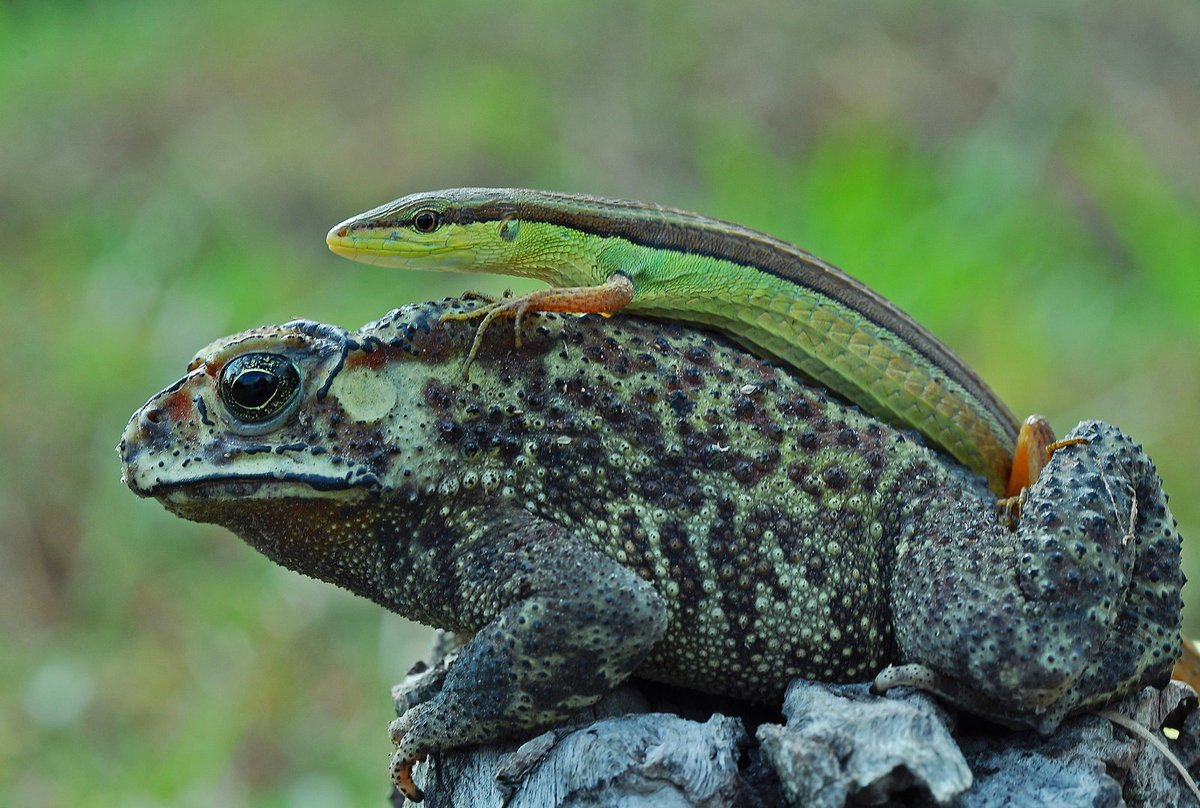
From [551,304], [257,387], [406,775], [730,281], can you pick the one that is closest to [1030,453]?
[730,281]

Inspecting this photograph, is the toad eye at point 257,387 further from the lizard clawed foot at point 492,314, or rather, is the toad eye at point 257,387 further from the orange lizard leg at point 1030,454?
the orange lizard leg at point 1030,454

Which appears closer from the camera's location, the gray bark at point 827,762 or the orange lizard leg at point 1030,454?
the gray bark at point 827,762

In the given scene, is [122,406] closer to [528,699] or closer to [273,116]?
[273,116]

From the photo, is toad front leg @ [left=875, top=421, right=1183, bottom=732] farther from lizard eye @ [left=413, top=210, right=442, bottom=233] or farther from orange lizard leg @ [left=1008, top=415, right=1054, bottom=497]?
lizard eye @ [left=413, top=210, right=442, bottom=233]

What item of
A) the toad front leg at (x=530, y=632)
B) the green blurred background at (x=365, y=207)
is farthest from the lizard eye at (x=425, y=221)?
the green blurred background at (x=365, y=207)

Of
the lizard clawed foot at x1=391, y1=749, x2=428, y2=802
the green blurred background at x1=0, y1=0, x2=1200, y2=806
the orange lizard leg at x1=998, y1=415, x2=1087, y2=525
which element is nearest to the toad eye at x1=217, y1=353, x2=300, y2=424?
the lizard clawed foot at x1=391, y1=749, x2=428, y2=802

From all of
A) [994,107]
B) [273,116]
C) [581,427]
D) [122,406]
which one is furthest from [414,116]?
[581,427]
